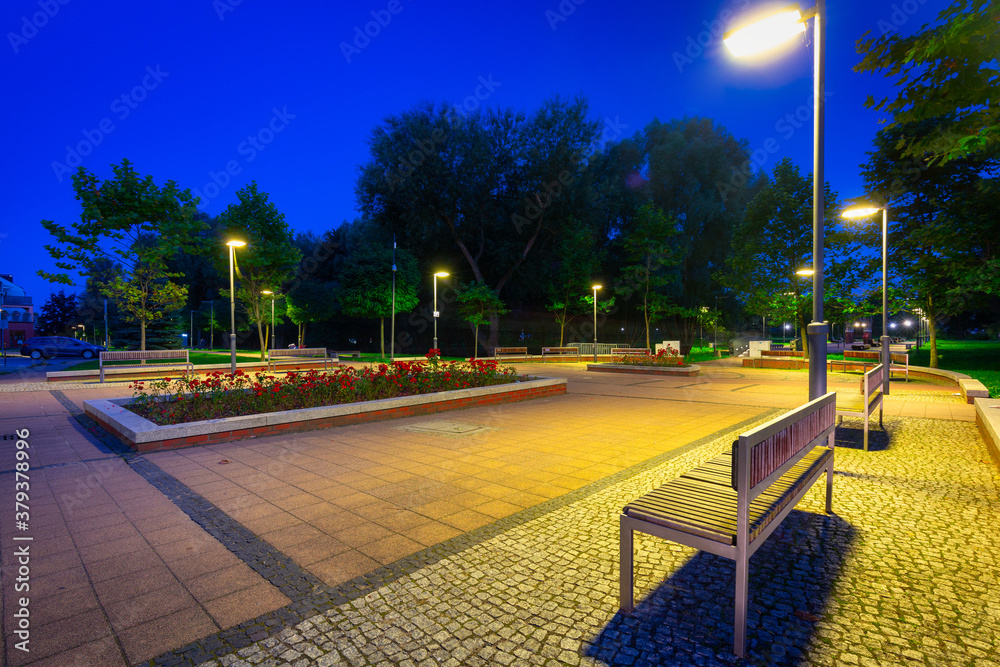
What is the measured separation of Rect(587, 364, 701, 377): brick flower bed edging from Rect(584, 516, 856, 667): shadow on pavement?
15.2m

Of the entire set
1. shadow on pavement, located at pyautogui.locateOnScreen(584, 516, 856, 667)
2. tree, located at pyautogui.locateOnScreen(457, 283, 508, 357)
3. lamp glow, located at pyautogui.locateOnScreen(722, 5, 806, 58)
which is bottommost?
shadow on pavement, located at pyautogui.locateOnScreen(584, 516, 856, 667)

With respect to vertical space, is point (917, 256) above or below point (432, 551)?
above

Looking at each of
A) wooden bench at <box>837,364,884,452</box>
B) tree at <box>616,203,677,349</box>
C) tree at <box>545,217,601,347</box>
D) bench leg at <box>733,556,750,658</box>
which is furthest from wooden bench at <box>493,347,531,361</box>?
bench leg at <box>733,556,750,658</box>

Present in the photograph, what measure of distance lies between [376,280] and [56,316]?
67212 millimetres

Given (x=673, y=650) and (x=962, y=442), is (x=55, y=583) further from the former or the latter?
(x=962, y=442)

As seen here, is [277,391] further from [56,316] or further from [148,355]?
[56,316]

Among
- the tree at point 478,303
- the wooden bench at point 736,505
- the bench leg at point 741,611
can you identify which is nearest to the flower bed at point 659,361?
the tree at point 478,303

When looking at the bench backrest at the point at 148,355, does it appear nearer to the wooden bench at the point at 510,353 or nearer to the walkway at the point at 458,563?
the walkway at the point at 458,563

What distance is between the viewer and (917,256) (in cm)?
2008

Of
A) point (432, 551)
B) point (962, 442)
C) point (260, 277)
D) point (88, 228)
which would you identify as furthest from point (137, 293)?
point (962, 442)

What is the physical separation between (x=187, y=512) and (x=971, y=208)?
24037 millimetres

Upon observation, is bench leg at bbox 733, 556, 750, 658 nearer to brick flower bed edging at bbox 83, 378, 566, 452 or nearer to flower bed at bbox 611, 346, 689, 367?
brick flower bed edging at bbox 83, 378, 566, 452

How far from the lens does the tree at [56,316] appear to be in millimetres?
69875

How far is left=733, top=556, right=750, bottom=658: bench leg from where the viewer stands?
8.17 feet
